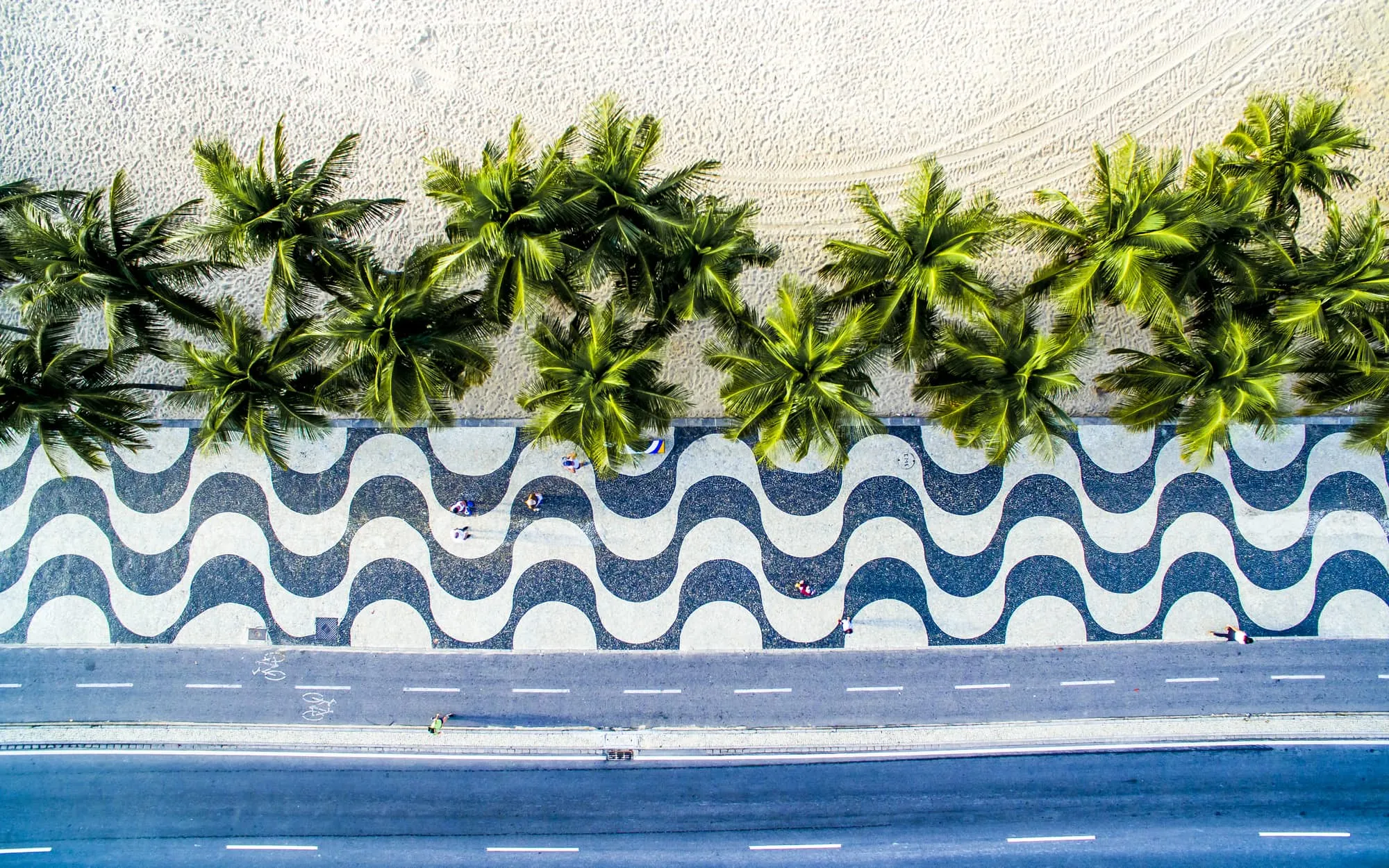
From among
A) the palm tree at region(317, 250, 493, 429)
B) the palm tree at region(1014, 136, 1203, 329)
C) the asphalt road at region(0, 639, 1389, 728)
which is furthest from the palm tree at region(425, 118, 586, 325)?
the asphalt road at region(0, 639, 1389, 728)

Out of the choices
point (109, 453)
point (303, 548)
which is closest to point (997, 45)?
point (303, 548)

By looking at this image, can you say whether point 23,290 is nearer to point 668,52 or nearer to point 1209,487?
point 668,52

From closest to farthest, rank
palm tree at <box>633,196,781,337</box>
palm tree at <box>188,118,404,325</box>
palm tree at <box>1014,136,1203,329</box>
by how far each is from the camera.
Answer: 1. palm tree at <box>188,118,404,325</box>
2. palm tree at <box>633,196,781,337</box>
3. palm tree at <box>1014,136,1203,329</box>

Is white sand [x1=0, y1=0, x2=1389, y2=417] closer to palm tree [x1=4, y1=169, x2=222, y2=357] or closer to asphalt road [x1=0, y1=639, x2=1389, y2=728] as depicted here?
palm tree [x1=4, y1=169, x2=222, y2=357]

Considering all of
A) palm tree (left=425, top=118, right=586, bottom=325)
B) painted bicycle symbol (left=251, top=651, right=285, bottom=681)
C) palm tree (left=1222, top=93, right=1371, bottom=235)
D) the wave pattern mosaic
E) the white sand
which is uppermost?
the white sand

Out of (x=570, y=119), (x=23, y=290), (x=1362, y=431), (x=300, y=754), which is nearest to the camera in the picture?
(x=23, y=290)

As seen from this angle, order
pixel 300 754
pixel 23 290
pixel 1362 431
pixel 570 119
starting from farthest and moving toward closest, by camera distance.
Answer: pixel 570 119, pixel 300 754, pixel 1362 431, pixel 23 290

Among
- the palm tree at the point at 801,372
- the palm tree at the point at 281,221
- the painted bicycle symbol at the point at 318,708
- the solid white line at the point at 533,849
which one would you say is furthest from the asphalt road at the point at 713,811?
the palm tree at the point at 281,221

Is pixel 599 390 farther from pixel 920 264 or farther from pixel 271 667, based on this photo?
pixel 271 667
